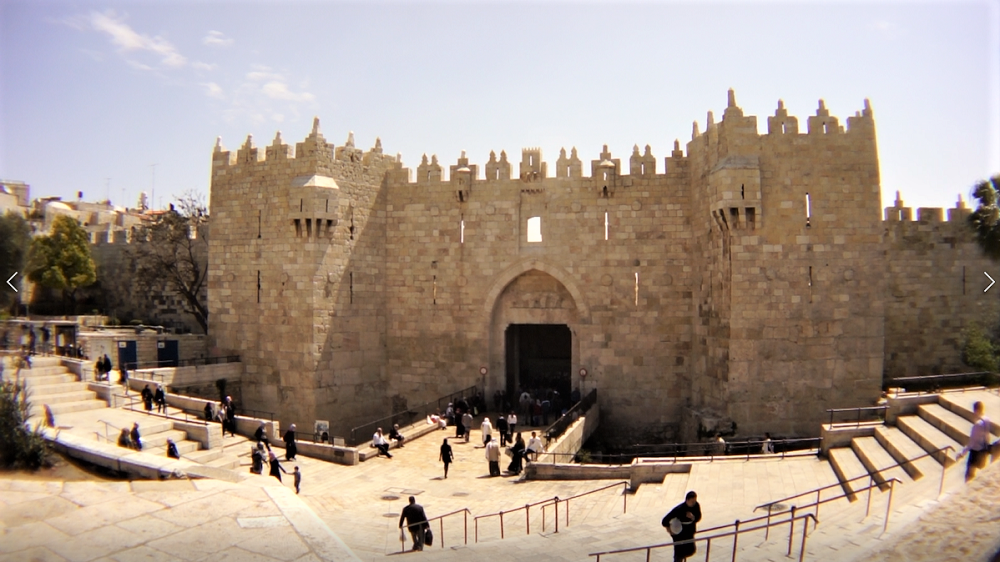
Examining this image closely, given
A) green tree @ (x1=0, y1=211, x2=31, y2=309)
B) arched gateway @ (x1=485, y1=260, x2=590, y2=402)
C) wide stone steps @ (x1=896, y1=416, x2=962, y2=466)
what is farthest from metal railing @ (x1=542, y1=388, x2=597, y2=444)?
green tree @ (x1=0, y1=211, x2=31, y2=309)

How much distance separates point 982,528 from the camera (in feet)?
29.1

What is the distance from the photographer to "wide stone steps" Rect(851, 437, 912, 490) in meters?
12.4

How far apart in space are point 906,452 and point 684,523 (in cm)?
746

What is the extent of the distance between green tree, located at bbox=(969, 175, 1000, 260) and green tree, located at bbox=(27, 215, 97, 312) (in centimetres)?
3582

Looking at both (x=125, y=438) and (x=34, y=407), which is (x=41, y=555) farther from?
(x=34, y=407)

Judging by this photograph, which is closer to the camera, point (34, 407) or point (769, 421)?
point (34, 407)

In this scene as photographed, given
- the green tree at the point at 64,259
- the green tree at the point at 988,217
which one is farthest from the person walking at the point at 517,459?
the green tree at the point at 64,259

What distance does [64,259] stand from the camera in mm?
30750

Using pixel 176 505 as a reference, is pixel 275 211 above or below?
above

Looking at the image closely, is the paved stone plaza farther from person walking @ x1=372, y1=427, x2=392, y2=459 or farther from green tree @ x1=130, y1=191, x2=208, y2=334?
green tree @ x1=130, y1=191, x2=208, y2=334

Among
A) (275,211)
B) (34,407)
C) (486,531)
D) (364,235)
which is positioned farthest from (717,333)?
(34,407)

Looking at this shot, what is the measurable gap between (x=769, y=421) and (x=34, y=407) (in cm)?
1948

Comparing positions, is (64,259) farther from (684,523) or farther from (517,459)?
(684,523)

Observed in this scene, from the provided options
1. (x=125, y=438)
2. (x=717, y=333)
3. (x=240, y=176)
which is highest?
(x=240, y=176)
